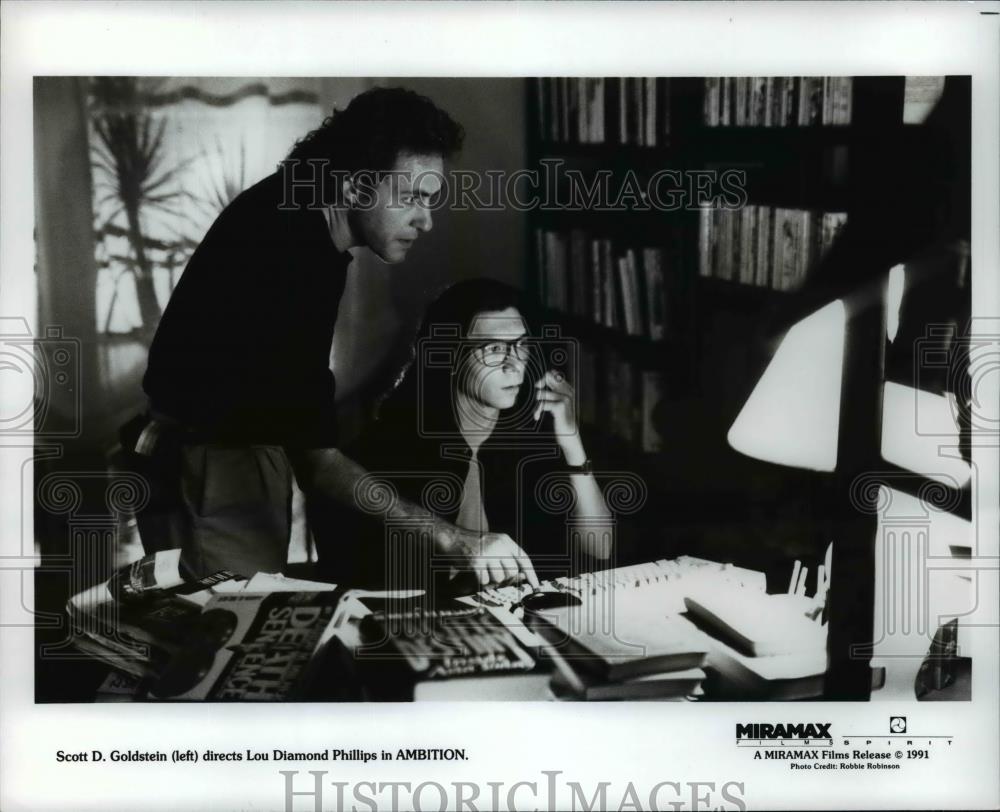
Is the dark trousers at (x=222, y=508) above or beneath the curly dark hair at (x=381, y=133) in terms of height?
beneath

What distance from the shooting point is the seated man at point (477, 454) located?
Result: 220 centimetres

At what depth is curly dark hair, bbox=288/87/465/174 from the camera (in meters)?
2.18

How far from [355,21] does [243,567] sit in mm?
1243

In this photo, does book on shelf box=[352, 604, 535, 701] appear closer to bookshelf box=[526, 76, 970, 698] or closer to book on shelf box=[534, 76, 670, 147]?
bookshelf box=[526, 76, 970, 698]

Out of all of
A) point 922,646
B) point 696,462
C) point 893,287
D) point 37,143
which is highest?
point 37,143

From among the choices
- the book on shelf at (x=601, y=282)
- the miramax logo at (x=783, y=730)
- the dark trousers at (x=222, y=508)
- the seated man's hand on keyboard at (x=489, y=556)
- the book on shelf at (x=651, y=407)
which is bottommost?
the miramax logo at (x=783, y=730)

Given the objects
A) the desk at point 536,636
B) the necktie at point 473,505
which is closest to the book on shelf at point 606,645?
the desk at point 536,636

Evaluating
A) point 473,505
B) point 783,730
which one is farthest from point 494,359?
point 783,730

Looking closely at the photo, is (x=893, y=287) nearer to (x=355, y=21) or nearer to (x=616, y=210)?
(x=616, y=210)

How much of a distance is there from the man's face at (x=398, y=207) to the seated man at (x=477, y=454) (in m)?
0.16

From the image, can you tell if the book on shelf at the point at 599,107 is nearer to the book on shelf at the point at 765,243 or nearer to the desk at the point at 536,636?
the book on shelf at the point at 765,243

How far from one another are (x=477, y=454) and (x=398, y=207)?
578 mm

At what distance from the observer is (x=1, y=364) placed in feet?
7.23

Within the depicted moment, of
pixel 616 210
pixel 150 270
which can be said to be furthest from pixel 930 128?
pixel 150 270
